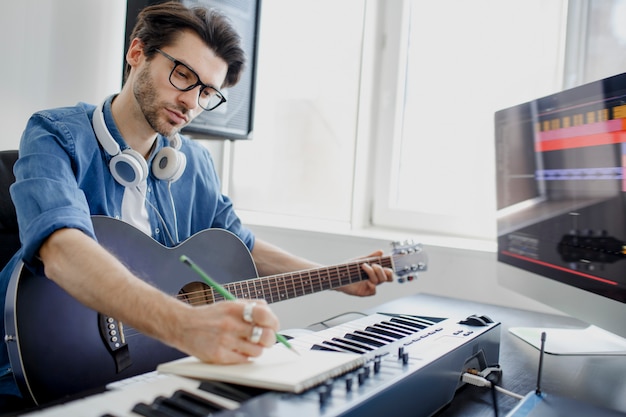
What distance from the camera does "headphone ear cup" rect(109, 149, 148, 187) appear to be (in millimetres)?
1367

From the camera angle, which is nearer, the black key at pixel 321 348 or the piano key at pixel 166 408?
the piano key at pixel 166 408

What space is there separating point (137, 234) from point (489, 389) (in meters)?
0.80

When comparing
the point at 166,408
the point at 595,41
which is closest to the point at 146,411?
the point at 166,408

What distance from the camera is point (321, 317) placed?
246cm

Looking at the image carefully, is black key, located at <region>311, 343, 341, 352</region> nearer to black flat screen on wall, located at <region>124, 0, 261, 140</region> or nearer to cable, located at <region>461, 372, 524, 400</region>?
cable, located at <region>461, 372, 524, 400</region>

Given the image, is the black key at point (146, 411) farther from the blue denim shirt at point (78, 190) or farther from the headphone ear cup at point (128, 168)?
the headphone ear cup at point (128, 168)

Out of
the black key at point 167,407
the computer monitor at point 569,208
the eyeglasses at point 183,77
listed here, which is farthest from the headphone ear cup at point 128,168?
the computer monitor at point 569,208

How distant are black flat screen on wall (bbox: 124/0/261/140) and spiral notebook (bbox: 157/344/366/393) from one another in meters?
1.47

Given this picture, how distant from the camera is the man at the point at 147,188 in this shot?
2.72ft

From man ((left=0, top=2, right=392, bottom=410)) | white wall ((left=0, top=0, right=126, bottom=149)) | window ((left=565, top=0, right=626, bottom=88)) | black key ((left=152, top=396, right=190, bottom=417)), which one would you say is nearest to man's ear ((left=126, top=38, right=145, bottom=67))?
man ((left=0, top=2, right=392, bottom=410))

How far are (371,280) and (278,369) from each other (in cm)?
86

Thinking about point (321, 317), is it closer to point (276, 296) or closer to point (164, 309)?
point (276, 296)

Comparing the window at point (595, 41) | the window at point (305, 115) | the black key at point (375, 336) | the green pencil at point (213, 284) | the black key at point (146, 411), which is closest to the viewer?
the black key at point (146, 411)

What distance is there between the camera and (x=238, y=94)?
7.45ft
